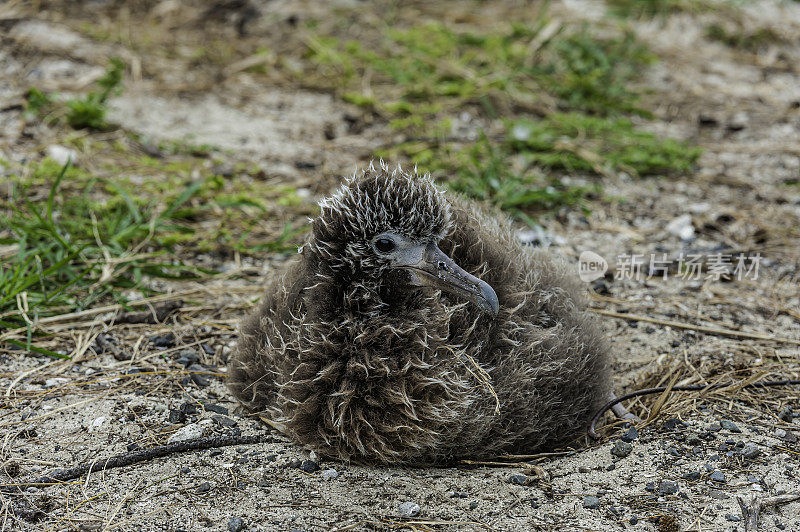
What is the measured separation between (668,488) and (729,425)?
680 millimetres

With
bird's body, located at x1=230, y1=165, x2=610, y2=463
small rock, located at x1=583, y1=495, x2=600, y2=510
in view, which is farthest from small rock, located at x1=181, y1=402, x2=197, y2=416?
Result: small rock, located at x1=583, y1=495, x2=600, y2=510

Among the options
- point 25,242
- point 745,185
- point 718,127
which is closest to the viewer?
point 25,242

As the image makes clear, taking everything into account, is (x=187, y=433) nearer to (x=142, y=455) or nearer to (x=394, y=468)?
(x=142, y=455)

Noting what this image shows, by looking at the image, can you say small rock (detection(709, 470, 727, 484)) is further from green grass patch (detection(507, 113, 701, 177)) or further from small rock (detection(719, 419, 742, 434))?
green grass patch (detection(507, 113, 701, 177))

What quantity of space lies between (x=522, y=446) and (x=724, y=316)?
199 cm

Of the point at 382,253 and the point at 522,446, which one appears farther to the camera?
the point at 522,446

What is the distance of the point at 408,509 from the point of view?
3.19 m

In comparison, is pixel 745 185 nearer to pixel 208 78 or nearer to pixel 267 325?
pixel 267 325

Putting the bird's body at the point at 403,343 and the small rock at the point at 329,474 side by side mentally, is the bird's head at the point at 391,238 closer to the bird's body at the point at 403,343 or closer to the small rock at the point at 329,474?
the bird's body at the point at 403,343

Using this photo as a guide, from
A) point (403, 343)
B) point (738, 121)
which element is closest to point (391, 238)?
point (403, 343)

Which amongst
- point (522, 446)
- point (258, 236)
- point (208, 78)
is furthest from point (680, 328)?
point (208, 78)

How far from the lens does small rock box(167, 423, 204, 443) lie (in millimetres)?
3635

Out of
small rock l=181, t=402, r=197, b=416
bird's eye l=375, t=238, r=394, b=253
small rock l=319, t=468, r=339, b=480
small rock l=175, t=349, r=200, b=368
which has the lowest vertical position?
small rock l=175, t=349, r=200, b=368

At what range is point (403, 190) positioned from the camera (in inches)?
131
